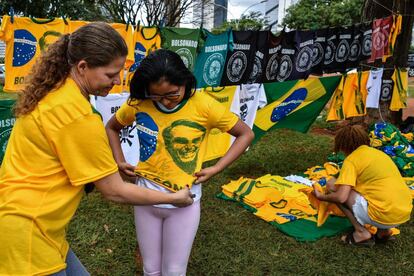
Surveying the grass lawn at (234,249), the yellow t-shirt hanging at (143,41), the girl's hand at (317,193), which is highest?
the yellow t-shirt hanging at (143,41)

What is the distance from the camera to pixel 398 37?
7035 millimetres

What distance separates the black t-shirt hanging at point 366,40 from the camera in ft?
20.8

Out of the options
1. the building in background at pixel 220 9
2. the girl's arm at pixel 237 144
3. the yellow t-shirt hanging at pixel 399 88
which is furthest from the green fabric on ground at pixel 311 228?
the building in background at pixel 220 9

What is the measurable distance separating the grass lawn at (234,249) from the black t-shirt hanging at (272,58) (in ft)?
6.68

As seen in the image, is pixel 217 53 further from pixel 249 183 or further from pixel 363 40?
pixel 363 40

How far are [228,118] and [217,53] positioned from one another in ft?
10.4

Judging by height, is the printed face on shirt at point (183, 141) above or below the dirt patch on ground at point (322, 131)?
above

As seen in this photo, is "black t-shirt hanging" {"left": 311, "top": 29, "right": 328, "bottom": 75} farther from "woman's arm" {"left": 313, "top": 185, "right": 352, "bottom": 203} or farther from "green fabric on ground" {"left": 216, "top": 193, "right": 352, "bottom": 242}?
"woman's arm" {"left": 313, "top": 185, "right": 352, "bottom": 203}

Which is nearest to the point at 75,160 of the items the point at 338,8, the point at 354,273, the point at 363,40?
the point at 354,273

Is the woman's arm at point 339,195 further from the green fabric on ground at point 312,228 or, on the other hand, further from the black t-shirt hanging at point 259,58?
the black t-shirt hanging at point 259,58

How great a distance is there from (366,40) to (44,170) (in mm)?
6182

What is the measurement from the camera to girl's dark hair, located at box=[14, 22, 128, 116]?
4.49 feet

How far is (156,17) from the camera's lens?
22234 mm

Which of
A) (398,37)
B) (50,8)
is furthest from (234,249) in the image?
(50,8)
